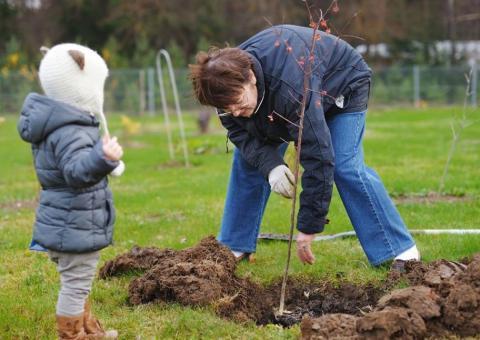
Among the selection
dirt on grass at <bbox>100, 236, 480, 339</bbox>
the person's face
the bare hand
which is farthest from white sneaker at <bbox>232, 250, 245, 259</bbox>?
the person's face

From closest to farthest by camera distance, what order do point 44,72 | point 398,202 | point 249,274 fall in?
point 44,72 → point 249,274 → point 398,202

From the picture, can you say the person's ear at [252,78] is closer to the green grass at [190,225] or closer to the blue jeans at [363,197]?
the blue jeans at [363,197]

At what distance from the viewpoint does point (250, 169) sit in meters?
4.84

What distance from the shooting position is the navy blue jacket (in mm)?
3926

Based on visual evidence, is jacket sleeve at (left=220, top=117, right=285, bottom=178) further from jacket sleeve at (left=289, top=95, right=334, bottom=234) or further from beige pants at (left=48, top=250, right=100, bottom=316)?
beige pants at (left=48, top=250, right=100, bottom=316)

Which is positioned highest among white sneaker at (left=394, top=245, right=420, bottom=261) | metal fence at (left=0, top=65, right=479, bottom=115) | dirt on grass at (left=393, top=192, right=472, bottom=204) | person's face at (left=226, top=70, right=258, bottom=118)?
person's face at (left=226, top=70, right=258, bottom=118)

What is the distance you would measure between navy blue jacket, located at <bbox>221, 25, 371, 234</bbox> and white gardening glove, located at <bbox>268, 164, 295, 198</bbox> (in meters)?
0.07

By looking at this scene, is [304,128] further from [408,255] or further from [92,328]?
[92,328]

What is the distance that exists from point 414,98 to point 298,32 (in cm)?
2260

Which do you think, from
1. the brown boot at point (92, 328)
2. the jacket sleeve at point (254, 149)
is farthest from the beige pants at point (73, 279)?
the jacket sleeve at point (254, 149)

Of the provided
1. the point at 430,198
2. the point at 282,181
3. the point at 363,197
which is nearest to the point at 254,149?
the point at 282,181

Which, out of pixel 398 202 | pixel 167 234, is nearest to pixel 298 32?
pixel 167 234

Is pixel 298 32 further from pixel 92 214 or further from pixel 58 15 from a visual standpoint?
pixel 58 15

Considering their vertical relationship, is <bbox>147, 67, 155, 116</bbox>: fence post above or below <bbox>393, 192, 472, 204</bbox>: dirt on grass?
below
